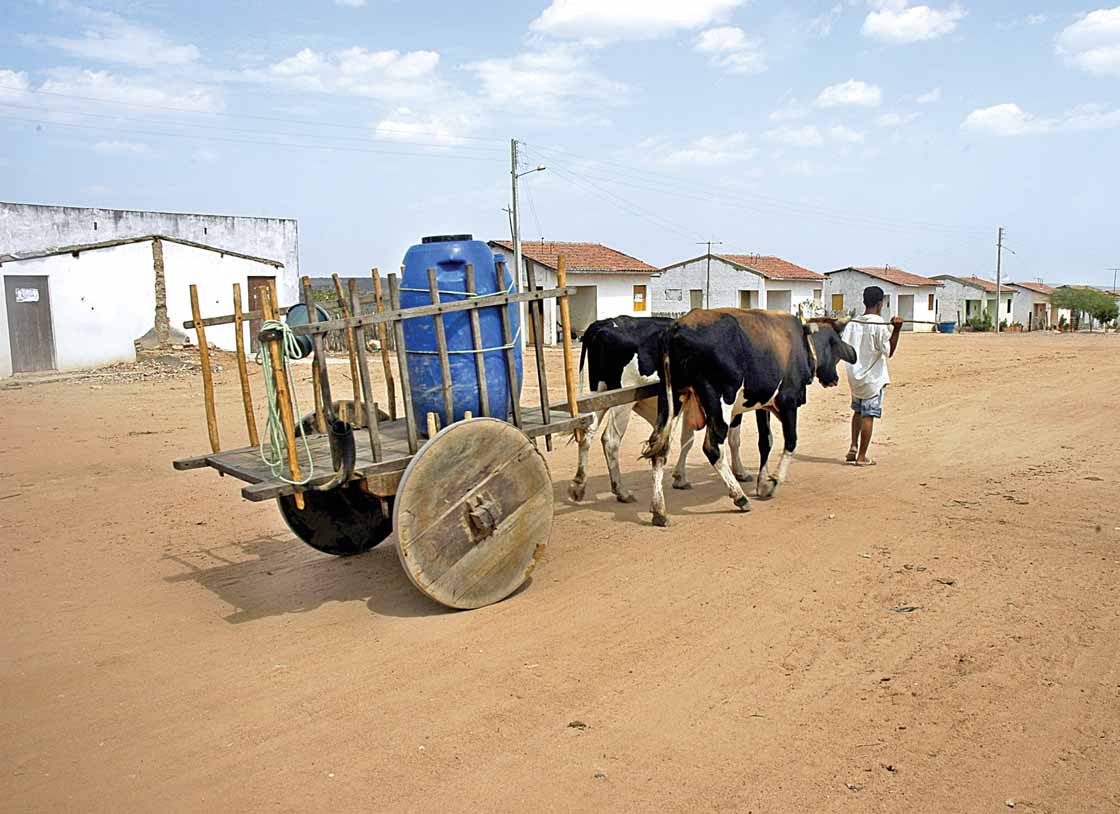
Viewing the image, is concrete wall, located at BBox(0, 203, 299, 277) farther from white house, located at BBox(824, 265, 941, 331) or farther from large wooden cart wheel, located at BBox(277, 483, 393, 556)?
white house, located at BBox(824, 265, 941, 331)

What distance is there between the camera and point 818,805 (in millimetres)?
3209

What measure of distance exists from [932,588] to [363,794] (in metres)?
3.61

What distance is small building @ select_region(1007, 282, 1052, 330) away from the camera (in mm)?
55062

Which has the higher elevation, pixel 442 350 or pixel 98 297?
pixel 98 297

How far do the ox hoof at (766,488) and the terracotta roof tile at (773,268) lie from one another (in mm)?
30162

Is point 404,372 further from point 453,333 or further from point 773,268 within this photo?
point 773,268

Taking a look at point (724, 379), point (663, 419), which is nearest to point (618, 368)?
point (663, 419)

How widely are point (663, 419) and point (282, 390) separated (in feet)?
11.9

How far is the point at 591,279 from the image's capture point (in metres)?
29.8

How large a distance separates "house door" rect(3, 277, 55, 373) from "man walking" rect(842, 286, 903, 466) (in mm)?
18148

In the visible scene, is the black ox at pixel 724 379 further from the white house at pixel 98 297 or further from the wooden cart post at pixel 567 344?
the white house at pixel 98 297

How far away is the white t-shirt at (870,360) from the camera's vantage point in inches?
348

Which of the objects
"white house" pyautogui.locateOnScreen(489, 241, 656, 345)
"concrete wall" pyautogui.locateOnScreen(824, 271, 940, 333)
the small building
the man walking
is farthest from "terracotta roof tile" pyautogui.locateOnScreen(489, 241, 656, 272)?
the small building

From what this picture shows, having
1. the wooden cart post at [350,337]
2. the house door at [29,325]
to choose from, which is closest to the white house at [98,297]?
the house door at [29,325]
